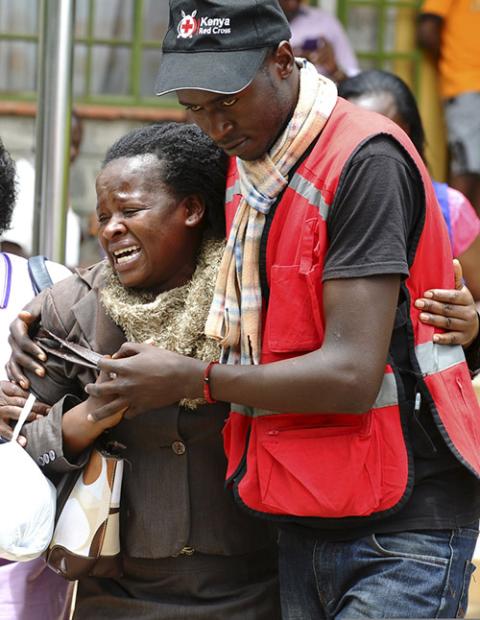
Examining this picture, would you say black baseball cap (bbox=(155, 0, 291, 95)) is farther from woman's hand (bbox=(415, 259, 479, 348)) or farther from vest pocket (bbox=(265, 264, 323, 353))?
woman's hand (bbox=(415, 259, 479, 348))

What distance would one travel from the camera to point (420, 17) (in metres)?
7.13

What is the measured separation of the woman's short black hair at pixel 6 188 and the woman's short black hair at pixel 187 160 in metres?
0.59

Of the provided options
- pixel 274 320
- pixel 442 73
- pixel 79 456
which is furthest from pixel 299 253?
pixel 442 73

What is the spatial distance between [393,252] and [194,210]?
68 centimetres

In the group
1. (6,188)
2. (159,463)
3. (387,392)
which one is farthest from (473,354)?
(6,188)

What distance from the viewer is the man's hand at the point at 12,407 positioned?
2.88 metres

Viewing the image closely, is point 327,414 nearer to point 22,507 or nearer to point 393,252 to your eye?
point 393,252

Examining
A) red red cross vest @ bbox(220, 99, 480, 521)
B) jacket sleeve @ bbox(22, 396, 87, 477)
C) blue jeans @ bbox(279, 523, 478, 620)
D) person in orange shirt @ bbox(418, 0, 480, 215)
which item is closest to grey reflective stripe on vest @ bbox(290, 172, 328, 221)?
red red cross vest @ bbox(220, 99, 480, 521)

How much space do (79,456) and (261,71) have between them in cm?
104

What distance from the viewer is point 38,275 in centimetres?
325

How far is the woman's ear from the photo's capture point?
288 cm

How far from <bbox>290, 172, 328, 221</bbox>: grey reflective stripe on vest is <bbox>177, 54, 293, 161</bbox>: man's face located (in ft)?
0.33

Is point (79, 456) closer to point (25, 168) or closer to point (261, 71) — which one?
point (261, 71)

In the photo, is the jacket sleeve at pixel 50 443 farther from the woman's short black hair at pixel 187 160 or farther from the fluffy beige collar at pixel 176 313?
the woman's short black hair at pixel 187 160
